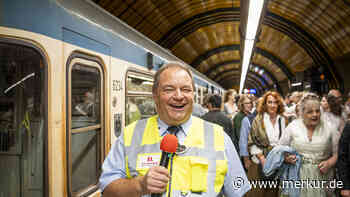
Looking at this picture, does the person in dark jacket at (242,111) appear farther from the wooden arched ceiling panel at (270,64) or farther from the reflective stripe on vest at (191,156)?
the wooden arched ceiling panel at (270,64)

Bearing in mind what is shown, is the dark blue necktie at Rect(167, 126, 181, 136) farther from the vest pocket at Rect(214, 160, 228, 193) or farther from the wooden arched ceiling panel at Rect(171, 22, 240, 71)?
the wooden arched ceiling panel at Rect(171, 22, 240, 71)

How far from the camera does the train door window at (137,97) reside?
11.5 feet

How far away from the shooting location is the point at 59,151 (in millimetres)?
2145

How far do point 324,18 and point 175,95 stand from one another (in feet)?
38.8

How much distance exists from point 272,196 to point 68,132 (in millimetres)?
2923

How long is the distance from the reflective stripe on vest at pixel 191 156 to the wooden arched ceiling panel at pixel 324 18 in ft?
32.9

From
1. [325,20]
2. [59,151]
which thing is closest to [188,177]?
[59,151]

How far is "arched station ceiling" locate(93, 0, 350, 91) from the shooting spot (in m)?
9.77

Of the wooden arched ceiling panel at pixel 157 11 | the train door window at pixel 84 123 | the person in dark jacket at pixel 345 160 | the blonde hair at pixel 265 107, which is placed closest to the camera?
the train door window at pixel 84 123

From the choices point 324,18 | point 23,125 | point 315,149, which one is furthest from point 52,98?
point 324,18

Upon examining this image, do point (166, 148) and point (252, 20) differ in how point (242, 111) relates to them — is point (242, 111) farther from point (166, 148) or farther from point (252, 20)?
point (166, 148)

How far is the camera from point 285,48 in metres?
17.4

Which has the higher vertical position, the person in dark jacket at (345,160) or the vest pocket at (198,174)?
the vest pocket at (198,174)

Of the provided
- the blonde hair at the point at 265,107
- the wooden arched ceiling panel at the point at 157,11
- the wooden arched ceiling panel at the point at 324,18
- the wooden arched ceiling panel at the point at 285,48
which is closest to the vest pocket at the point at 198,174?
the blonde hair at the point at 265,107
